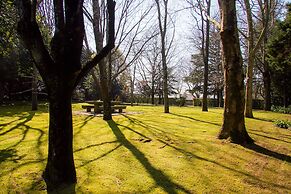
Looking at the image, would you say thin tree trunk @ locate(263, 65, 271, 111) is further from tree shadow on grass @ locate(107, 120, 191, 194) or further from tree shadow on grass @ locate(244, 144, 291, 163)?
tree shadow on grass @ locate(107, 120, 191, 194)

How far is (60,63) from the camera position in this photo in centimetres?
376

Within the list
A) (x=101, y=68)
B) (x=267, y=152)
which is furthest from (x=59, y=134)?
(x=101, y=68)

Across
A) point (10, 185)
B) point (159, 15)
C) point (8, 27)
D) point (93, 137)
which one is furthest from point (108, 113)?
point (159, 15)

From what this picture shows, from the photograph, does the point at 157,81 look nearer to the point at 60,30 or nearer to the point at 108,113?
the point at 108,113

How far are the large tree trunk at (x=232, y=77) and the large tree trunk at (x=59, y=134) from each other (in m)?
4.63

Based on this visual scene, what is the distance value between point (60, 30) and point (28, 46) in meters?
0.50

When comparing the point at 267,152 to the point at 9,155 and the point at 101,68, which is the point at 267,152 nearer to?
the point at 9,155

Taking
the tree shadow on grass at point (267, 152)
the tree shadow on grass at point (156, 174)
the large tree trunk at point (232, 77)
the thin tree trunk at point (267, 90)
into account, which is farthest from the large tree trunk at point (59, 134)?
the thin tree trunk at point (267, 90)

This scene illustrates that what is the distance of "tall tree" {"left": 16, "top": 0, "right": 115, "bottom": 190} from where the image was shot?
12.3 feet

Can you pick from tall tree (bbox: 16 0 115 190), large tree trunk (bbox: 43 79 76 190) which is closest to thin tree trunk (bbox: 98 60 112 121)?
tall tree (bbox: 16 0 115 190)

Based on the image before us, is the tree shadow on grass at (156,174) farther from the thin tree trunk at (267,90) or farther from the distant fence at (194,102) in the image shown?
the distant fence at (194,102)

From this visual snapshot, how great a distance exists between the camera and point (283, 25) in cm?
1672

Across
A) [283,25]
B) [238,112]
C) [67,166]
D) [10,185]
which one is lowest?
[10,185]

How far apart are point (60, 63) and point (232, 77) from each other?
16.1 ft
